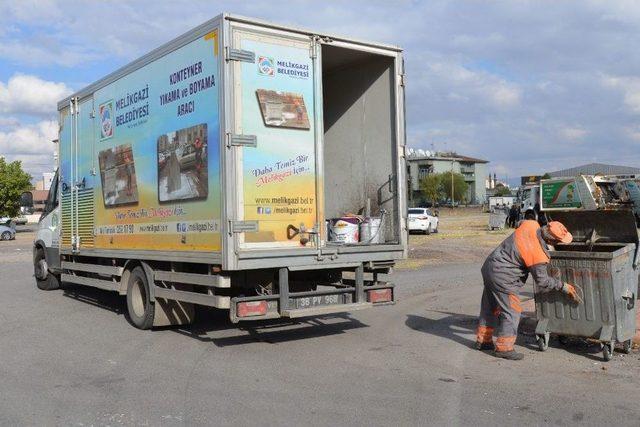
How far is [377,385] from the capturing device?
6008 millimetres

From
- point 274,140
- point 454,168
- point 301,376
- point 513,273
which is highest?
point 454,168

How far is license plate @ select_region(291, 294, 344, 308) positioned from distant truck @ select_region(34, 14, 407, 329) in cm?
2

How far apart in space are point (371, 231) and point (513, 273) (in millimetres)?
2246

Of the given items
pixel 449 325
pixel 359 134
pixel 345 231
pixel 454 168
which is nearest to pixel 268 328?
pixel 345 231

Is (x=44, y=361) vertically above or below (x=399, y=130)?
below

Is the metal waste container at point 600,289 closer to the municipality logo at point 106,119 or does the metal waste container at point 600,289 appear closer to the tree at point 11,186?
the municipality logo at point 106,119

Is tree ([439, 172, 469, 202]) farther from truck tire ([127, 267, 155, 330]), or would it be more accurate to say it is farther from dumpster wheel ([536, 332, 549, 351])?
dumpster wheel ([536, 332, 549, 351])

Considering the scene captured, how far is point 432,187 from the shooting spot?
106188 millimetres

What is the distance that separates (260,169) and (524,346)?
373 cm

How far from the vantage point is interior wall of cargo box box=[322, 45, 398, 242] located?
875cm

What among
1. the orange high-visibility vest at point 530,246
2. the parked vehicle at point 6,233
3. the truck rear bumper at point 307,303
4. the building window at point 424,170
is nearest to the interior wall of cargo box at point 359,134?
the truck rear bumper at point 307,303

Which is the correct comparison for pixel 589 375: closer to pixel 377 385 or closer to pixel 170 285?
pixel 377 385

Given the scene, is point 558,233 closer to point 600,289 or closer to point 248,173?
point 600,289

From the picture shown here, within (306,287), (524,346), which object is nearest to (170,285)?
(306,287)
